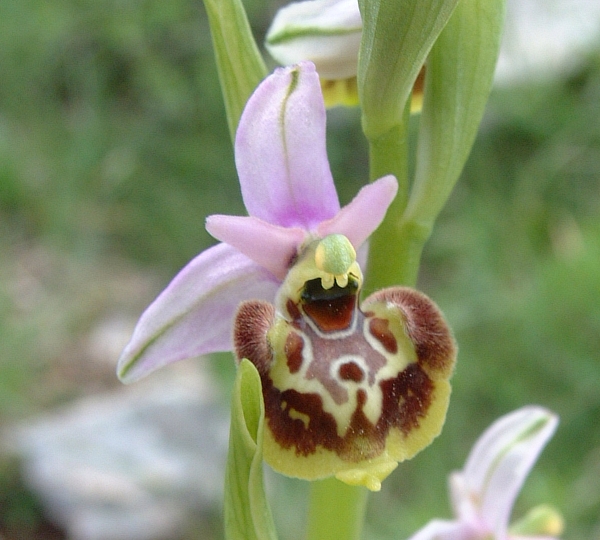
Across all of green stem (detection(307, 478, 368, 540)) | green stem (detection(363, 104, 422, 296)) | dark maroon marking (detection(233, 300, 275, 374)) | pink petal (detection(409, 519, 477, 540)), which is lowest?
pink petal (detection(409, 519, 477, 540))

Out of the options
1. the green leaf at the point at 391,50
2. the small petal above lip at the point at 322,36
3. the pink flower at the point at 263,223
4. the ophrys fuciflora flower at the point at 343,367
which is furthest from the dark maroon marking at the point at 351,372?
the small petal above lip at the point at 322,36

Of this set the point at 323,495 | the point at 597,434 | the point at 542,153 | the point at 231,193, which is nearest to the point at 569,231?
the point at 542,153

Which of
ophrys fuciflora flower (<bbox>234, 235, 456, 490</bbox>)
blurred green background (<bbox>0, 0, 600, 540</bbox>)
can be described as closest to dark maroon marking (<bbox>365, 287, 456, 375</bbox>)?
ophrys fuciflora flower (<bbox>234, 235, 456, 490</bbox>)

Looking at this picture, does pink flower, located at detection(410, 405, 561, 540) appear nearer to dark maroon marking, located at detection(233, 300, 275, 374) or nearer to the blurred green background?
dark maroon marking, located at detection(233, 300, 275, 374)

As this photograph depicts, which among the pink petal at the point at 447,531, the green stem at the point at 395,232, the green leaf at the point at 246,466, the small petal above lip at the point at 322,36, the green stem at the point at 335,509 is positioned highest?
the small petal above lip at the point at 322,36

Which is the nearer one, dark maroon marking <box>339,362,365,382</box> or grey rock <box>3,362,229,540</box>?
dark maroon marking <box>339,362,365,382</box>

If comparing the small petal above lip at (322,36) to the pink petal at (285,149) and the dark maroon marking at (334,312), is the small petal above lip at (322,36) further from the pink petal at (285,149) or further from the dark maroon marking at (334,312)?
the dark maroon marking at (334,312)

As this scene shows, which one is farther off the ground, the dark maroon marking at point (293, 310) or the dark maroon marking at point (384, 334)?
the dark maroon marking at point (293, 310)

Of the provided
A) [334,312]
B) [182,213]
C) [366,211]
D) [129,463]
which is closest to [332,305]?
[334,312]
